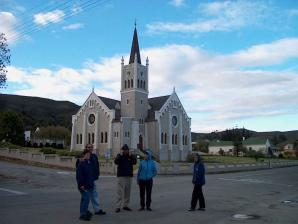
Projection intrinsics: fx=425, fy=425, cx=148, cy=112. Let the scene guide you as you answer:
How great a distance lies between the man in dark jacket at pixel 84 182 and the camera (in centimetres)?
1026

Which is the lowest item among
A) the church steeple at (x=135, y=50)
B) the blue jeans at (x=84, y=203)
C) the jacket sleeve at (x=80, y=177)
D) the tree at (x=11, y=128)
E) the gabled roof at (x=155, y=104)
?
the blue jeans at (x=84, y=203)

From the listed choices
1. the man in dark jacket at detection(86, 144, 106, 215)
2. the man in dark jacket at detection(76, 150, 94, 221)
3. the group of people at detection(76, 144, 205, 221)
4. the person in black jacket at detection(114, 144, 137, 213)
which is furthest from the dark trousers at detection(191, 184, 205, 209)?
the man in dark jacket at detection(76, 150, 94, 221)

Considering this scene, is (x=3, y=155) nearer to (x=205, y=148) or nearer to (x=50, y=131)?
(x=50, y=131)

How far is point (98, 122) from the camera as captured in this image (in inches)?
2825

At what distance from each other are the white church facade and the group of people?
180 feet

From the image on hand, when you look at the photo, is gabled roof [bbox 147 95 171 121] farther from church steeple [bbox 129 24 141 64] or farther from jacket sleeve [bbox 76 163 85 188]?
jacket sleeve [bbox 76 163 85 188]

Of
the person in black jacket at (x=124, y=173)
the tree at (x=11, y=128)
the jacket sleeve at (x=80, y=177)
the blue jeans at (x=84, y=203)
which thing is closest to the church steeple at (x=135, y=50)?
the tree at (x=11, y=128)

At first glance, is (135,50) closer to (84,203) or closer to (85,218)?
(84,203)

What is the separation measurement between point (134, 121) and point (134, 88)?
564 centimetres

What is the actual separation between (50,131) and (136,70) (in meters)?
49.8

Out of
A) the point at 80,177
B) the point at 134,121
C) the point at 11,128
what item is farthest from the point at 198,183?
the point at 11,128

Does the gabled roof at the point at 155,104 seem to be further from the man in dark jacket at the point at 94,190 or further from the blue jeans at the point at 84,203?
the blue jeans at the point at 84,203

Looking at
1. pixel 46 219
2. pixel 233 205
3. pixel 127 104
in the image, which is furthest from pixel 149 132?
pixel 46 219

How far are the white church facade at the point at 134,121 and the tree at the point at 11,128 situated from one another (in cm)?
1066
